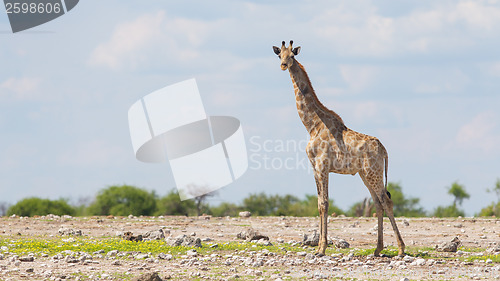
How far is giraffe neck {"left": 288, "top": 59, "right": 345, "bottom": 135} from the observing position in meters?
17.4

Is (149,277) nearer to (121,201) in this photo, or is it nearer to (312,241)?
(312,241)

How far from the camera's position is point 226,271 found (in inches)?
563

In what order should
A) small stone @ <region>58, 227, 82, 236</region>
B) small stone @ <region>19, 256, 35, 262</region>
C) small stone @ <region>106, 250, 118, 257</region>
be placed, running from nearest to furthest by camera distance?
small stone @ <region>19, 256, 35, 262</region> → small stone @ <region>106, 250, 118, 257</region> → small stone @ <region>58, 227, 82, 236</region>

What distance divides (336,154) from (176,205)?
1078 inches

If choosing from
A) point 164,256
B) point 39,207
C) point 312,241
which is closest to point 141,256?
point 164,256

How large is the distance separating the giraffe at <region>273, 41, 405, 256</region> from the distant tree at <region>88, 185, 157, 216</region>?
78.1 ft

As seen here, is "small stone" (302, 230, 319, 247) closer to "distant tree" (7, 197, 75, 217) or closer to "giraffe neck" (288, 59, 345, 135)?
"giraffe neck" (288, 59, 345, 135)

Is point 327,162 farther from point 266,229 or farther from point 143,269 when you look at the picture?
point 266,229

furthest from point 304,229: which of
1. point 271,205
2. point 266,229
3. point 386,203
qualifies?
point 271,205

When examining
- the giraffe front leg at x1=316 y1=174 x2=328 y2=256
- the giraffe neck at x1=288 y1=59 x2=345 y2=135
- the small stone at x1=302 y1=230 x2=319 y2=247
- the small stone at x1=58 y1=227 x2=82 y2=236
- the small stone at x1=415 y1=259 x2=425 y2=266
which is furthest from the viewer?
the small stone at x1=58 y1=227 x2=82 y2=236

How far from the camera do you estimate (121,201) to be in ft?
131

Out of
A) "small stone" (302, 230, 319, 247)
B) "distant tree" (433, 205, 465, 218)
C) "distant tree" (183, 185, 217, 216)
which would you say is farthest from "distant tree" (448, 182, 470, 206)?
"small stone" (302, 230, 319, 247)

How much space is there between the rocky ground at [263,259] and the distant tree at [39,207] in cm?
1411

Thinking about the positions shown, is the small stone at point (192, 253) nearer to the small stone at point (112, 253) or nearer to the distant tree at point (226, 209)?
the small stone at point (112, 253)
